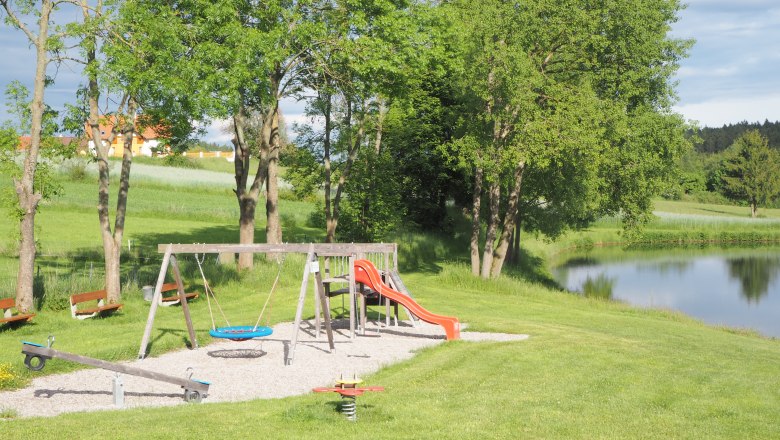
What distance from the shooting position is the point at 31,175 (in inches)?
836

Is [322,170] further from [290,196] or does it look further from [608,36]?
[290,196]

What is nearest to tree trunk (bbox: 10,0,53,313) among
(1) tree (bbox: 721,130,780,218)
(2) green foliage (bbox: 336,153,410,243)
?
(2) green foliage (bbox: 336,153,410,243)

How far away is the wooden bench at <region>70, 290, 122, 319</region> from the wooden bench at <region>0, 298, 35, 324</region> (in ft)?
3.94

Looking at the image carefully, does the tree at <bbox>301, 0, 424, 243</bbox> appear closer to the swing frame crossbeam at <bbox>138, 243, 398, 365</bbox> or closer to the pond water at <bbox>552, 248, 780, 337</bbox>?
the swing frame crossbeam at <bbox>138, 243, 398, 365</bbox>

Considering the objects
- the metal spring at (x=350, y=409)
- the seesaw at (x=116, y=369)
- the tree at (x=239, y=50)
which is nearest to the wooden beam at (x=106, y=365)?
the seesaw at (x=116, y=369)

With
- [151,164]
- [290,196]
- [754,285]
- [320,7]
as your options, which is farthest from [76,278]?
[151,164]

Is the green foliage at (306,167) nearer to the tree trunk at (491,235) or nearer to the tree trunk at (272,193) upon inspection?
→ the tree trunk at (272,193)

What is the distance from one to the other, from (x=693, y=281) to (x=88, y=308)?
3528cm

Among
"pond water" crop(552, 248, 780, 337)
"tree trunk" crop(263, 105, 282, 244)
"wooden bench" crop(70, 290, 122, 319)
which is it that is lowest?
"pond water" crop(552, 248, 780, 337)

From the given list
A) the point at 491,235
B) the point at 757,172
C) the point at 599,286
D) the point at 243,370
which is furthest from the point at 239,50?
the point at 757,172

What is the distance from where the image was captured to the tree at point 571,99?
31.2 metres

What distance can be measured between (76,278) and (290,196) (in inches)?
1806

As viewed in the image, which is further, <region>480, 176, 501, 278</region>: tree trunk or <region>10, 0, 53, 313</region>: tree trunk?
<region>480, 176, 501, 278</region>: tree trunk

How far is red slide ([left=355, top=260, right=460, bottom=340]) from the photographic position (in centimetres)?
1850
